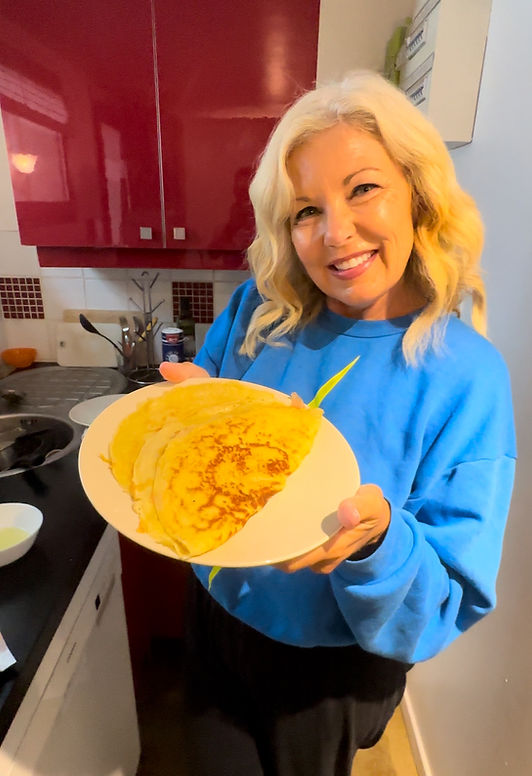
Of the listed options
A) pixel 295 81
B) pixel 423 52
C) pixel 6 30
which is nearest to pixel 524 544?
pixel 423 52

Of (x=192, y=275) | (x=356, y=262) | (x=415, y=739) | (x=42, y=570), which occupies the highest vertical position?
(x=356, y=262)

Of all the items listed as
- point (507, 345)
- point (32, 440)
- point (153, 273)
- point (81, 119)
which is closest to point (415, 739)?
point (507, 345)

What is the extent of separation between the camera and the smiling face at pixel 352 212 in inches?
26.2

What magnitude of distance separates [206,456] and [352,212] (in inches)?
15.8

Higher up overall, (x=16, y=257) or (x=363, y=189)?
(x=363, y=189)

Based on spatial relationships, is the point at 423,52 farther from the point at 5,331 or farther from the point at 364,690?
the point at 5,331

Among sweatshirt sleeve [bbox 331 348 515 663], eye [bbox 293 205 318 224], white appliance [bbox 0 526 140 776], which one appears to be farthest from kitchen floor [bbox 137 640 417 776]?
eye [bbox 293 205 318 224]

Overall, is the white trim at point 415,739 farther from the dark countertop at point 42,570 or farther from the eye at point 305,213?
the eye at point 305,213

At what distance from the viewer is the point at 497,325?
1.06m

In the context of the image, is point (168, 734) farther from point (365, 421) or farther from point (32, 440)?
point (365, 421)

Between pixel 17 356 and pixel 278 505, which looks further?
pixel 17 356

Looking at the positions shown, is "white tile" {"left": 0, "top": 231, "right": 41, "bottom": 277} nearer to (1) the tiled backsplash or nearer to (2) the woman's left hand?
(1) the tiled backsplash

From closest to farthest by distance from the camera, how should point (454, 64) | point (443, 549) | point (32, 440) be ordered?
point (443, 549) < point (454, 64) < point (32, 440)

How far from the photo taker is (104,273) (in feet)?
6.12
